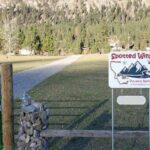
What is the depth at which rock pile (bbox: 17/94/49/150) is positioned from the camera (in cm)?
807

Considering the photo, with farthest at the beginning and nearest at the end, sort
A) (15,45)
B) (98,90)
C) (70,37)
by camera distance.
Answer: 1. (70,37)
2. (15,45)
3. (98,90)

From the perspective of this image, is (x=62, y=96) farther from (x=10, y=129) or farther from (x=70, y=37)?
(x=70, y=37)

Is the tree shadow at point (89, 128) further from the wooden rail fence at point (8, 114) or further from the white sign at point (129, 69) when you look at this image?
the white sign at point (129, 69)

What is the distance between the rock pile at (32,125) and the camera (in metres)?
8.07

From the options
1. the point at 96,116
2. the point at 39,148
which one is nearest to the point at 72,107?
the point at 96,116

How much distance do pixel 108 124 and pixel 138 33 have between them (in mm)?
139564

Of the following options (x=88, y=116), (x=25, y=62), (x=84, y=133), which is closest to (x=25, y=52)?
(x=25, y=62)

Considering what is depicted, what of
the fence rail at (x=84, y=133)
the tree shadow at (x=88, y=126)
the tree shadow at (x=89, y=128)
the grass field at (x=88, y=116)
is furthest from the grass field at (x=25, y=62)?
the fence rail at (x=84, y=133)

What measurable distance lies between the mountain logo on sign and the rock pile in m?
1.40

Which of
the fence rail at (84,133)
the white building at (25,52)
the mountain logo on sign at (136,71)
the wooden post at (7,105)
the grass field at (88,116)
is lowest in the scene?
the white building at (25,52)

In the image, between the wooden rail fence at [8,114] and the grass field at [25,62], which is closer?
the wooden rail fence at [8,114]

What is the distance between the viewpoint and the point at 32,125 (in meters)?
8.08

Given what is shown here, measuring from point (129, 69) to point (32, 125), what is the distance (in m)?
1.69

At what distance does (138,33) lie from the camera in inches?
5955
